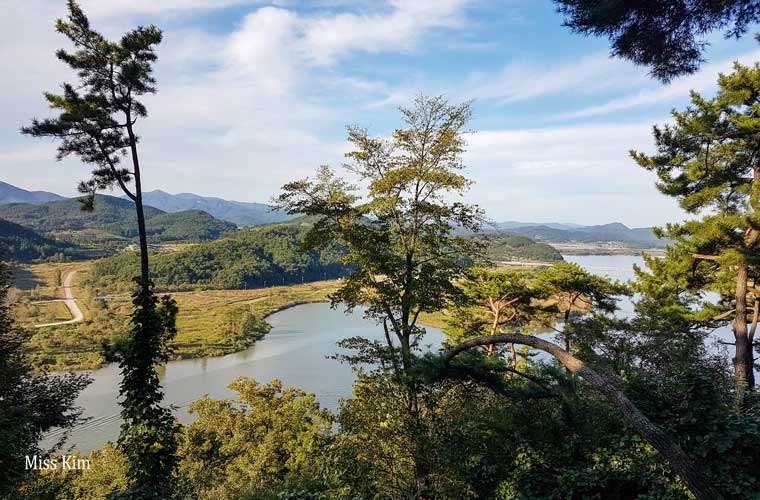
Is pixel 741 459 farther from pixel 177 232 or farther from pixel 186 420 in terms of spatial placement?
pixel 177 232

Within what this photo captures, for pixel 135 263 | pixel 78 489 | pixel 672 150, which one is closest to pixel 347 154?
pixel 672 150

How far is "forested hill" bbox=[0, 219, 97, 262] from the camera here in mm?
79062

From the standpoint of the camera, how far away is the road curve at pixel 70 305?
4431 centimetres

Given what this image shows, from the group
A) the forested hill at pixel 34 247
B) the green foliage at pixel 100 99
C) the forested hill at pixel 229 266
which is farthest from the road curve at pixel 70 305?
the green foliage at pixel 100 99

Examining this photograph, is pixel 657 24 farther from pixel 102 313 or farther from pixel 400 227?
pixel 102 313

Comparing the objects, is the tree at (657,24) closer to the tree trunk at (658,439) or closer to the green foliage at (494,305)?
the tree trunk at (658,439)

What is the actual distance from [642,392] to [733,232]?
588 cm

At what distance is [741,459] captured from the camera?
10.1 ft

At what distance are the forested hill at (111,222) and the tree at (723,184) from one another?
134 meters

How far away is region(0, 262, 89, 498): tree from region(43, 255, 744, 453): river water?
9.12 metres

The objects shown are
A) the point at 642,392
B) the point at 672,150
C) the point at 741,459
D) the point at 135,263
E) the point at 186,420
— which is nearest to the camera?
the point at 741,459

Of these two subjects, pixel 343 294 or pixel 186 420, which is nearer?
pixel 343 294

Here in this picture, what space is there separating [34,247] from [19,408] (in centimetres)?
10104

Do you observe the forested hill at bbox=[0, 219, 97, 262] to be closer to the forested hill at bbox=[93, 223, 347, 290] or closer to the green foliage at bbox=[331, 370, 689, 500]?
the forested hill at bbox=[93, 223, 347, 290]
